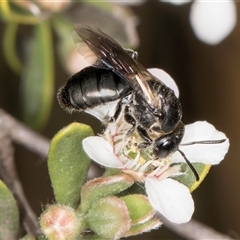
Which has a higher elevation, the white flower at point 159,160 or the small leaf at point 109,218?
the white flower at point 159,160

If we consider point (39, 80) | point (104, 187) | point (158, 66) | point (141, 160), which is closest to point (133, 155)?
point (141, 160)

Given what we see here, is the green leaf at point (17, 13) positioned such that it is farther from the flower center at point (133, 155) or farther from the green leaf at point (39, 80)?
the flower center at point (133, 155)

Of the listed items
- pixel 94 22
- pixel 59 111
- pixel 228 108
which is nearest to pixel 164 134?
pixel 94 22

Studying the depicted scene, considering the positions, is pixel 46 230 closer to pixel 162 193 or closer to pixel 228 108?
pixel 162 193

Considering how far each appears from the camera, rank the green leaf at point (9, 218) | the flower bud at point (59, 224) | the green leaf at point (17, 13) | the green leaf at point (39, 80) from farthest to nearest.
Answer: the green leaf at point (39, 80)
the green leaf at point (17, 13)
the green leaf at point (9, 218)
the flower bud at point (59, 224)

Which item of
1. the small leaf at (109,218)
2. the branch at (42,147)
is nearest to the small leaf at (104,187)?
the small leaf at (109,218)

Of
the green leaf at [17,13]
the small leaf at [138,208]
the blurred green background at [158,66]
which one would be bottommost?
the blurred green background at [158,66]

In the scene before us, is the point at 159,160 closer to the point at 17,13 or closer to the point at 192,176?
the point at 192,176

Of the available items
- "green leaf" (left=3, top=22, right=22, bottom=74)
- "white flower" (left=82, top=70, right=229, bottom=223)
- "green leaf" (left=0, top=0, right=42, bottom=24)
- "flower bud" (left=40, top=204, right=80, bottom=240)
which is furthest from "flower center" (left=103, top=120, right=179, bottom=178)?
"green leaf" (left=3, top=22, right=22, bottom=74)
